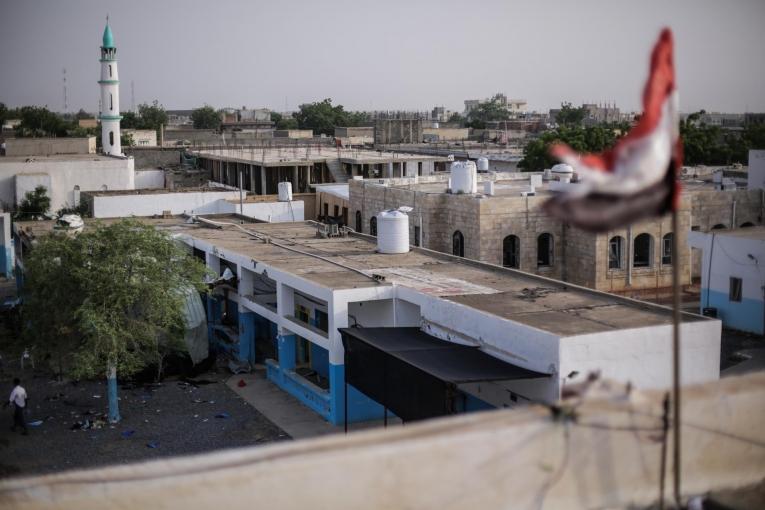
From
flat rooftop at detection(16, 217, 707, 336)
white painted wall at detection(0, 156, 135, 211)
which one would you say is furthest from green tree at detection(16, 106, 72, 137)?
flat rooftop at detection(16, 217, 707, 336)

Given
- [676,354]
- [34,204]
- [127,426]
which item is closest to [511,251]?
[127,426]

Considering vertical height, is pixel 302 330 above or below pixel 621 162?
below

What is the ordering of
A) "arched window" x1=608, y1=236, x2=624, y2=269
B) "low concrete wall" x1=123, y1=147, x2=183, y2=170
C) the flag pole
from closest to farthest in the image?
the flag pole → "arched window" x1=608, y1=236, x2=624, y2=269 → "low concrete wall" x1=123, y1=147, x2=183, y2=170

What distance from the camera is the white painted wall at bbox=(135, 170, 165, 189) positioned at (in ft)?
165

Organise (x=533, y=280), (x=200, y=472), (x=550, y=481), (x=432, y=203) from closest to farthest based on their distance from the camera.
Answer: (x=200, y=472) < (x=550, y=481) < (x=533, y=280) < (x=432, y=203)

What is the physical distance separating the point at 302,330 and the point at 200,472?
14.8m

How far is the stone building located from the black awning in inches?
394

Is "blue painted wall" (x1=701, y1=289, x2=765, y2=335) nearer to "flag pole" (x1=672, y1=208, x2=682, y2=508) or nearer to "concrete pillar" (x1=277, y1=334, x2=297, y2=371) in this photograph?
"concrete pillar" (x1=277, y1=334, x2=297, y2=371)

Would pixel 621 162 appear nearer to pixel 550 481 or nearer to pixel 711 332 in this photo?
pixel 550 481

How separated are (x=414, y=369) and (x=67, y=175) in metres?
33.8

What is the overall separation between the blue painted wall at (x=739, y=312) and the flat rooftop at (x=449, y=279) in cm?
661

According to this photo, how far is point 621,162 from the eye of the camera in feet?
16.1

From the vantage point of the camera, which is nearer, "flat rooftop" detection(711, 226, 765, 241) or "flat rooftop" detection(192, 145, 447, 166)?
"flat rooftop" detection(711, 226, 765, 241)

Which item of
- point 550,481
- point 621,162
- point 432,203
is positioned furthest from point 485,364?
point 432,203
